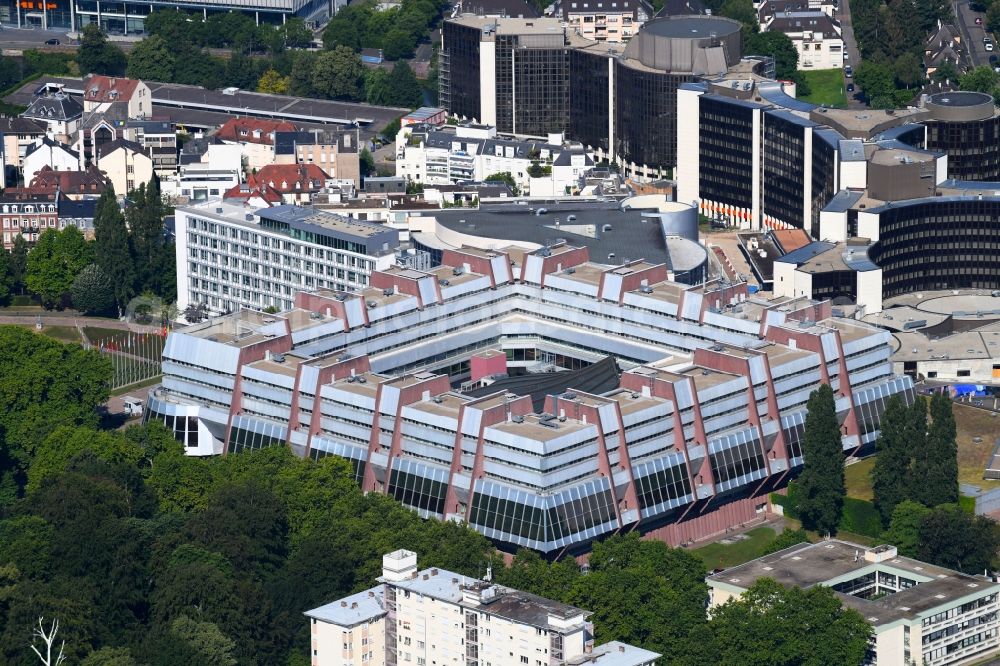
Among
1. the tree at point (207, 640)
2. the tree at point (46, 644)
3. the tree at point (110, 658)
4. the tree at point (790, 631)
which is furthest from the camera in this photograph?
the tree at point (790, 631)

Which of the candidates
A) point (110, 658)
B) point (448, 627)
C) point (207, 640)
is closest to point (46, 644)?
point (110, 658)

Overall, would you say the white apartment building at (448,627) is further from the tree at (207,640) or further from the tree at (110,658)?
the tree at (110,658)

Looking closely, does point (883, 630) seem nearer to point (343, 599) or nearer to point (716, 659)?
point (716, 659)

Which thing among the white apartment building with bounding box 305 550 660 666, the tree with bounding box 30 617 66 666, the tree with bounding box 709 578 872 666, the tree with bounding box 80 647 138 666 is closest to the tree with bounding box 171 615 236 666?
the tree with bounding box 80 647 138 666

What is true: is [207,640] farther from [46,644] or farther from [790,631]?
[790,631]

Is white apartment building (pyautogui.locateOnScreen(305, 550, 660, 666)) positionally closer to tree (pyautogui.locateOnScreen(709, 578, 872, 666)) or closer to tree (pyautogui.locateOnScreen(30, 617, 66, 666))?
tree (pyautogui.locateOnScreen(709, 578, 872, 666))

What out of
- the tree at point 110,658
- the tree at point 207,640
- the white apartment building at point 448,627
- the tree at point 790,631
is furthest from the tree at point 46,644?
the tree at point 790,631
